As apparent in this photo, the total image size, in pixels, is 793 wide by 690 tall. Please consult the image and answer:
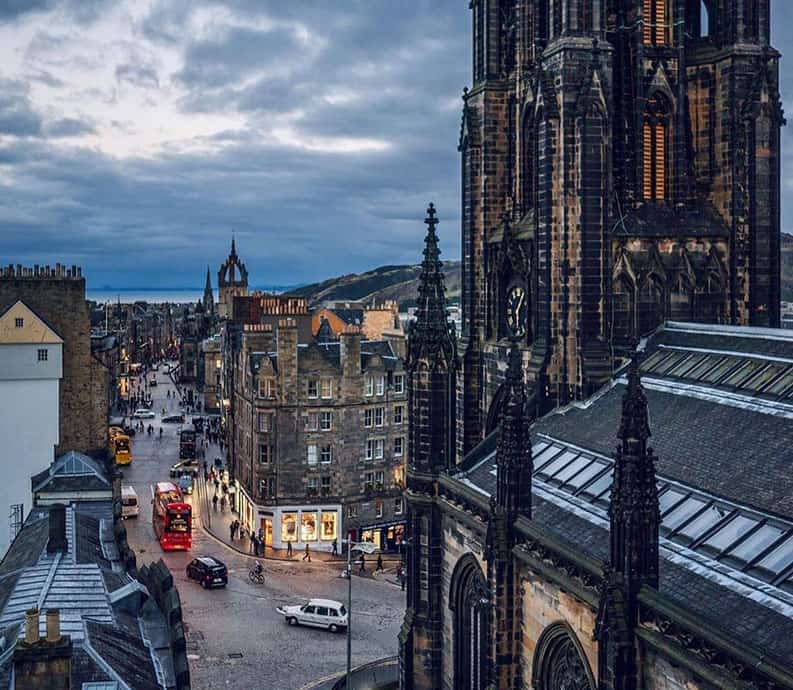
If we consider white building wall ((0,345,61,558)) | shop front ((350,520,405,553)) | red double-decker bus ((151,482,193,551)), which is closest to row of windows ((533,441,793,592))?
white building wall ((0,345,61,558))

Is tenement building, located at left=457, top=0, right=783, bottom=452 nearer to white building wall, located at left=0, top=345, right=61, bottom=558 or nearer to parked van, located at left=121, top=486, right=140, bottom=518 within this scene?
white building wall, located at left=0, top=345, right=61, bottom=558

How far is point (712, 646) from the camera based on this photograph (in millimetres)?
16031

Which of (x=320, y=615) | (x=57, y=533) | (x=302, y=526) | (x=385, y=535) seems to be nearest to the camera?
(x=57, y=533)

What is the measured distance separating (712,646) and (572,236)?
17.5m

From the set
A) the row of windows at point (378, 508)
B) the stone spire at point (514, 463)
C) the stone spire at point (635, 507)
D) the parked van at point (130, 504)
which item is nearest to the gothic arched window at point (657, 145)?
the stone spire at point (514, 463)

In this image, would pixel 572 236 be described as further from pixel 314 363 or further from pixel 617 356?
pixel 314 363

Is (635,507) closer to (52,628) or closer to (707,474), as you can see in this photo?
(707,474)

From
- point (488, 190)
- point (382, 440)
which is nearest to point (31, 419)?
point (382, 440)

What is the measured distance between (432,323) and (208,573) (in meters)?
26.7

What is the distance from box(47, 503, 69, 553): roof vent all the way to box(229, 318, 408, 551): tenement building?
3175 centimetres

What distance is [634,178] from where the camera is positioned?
33.0 m

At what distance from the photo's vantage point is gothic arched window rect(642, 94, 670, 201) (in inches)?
1318

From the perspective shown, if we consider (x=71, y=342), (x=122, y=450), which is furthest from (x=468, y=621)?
(x=122, y=450)

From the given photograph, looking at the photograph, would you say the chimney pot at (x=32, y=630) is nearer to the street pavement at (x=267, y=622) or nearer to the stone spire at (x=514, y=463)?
the stone spire at (x=514, y=463)
